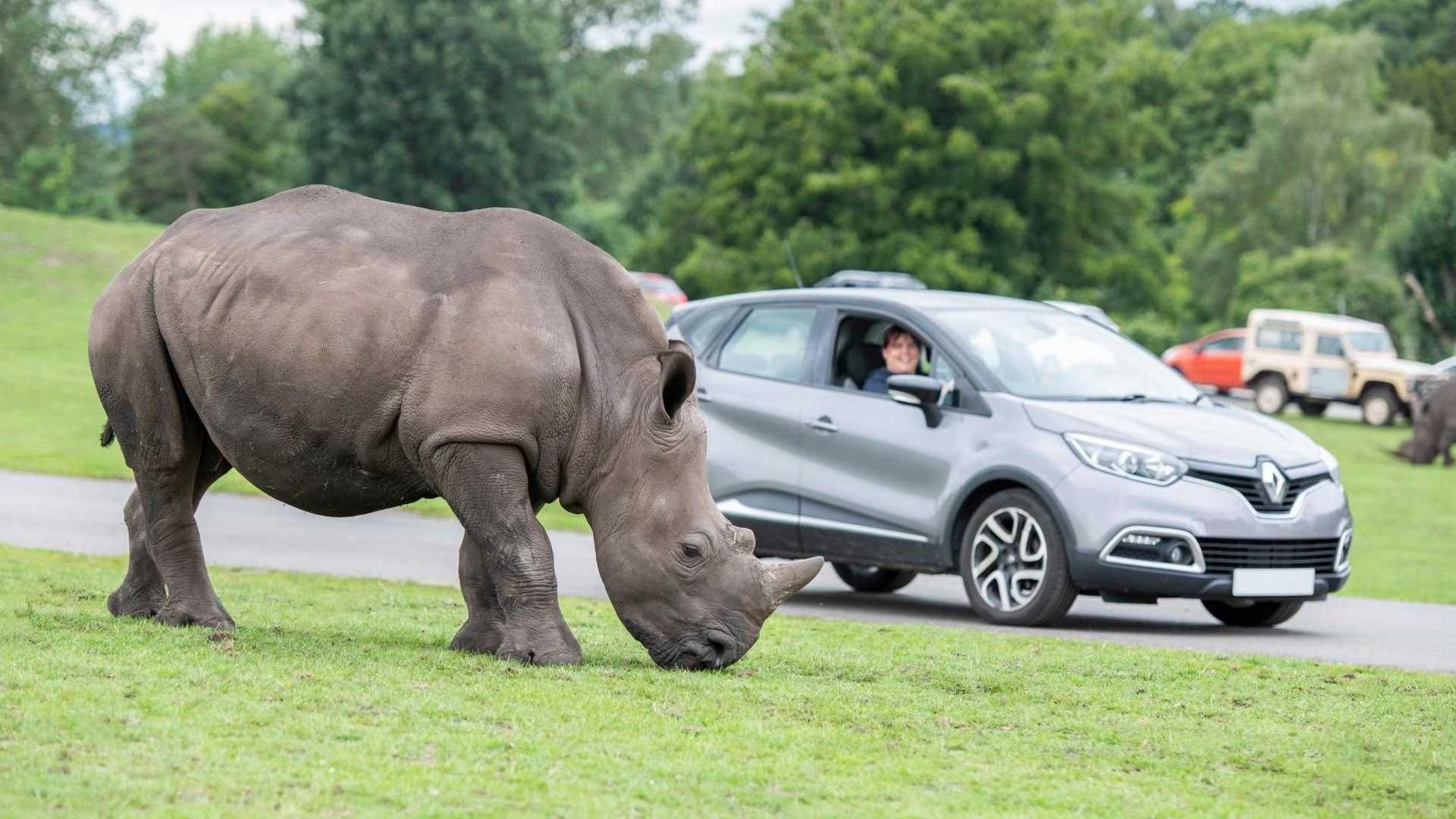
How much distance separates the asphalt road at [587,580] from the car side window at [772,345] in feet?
5.10

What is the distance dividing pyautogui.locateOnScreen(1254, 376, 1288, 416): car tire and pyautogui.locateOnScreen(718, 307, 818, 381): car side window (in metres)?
32.7

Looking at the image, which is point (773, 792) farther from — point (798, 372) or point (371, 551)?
point (371, 551)

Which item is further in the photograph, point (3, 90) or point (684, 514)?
point (3, 90)

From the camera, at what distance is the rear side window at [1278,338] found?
1746 inches

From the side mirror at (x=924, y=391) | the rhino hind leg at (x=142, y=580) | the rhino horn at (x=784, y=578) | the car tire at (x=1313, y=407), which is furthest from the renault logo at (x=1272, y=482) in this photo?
the car tire at (x=1313, y=407)

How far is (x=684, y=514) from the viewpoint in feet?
26.2

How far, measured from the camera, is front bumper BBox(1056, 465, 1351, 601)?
11203 mm

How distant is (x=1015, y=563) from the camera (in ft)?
38.7

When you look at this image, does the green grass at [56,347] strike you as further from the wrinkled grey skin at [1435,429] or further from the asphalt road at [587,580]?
the wrinkled grey skin at [1435,429]

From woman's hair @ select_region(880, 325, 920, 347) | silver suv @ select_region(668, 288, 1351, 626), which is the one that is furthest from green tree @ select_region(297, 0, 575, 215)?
woman's hair @ select_region(880, 325, 920, 347)

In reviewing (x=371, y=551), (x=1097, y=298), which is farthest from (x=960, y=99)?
(x=371, y=551)

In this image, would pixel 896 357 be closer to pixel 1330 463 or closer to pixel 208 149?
pixel 1330 463

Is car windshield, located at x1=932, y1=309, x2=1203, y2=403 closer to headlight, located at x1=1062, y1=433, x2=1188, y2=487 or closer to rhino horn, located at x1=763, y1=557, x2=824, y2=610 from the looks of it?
headlight, located at x1=1062, y1=433, x2=1188, y2=487

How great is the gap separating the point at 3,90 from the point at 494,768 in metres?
73.5
